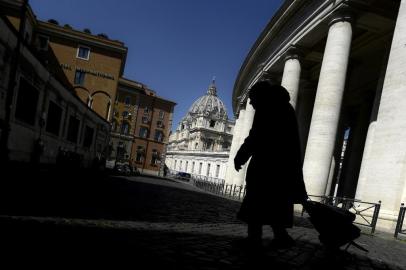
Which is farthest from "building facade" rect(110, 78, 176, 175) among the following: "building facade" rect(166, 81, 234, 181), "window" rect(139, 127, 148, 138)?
"building facade" rect(166, 81, 234, 181)

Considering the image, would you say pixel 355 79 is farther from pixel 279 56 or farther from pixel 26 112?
pixel 26 112

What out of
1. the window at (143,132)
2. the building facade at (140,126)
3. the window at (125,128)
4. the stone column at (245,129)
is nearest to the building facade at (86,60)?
the stone column at (245,129)

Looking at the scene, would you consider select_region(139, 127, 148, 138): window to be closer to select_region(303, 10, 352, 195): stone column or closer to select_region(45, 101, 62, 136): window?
select_region(45, 101, 62, 136): window

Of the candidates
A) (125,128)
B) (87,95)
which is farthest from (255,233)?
(125,128)

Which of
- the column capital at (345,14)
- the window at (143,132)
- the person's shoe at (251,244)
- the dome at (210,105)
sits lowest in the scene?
the person's shoe at (251,244)

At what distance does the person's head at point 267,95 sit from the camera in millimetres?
4297

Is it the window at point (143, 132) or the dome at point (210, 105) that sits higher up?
the dome at point (210, 105)

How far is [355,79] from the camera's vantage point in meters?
22.5

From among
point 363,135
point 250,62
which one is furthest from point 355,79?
point 250,62

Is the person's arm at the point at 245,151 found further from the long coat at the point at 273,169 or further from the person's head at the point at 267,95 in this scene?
the person's head at the point at 267,95

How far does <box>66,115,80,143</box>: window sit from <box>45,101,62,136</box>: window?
2403mm

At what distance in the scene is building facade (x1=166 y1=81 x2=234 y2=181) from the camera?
8384 cm

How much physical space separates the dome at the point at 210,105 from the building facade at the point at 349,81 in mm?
118506

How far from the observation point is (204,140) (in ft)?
443
